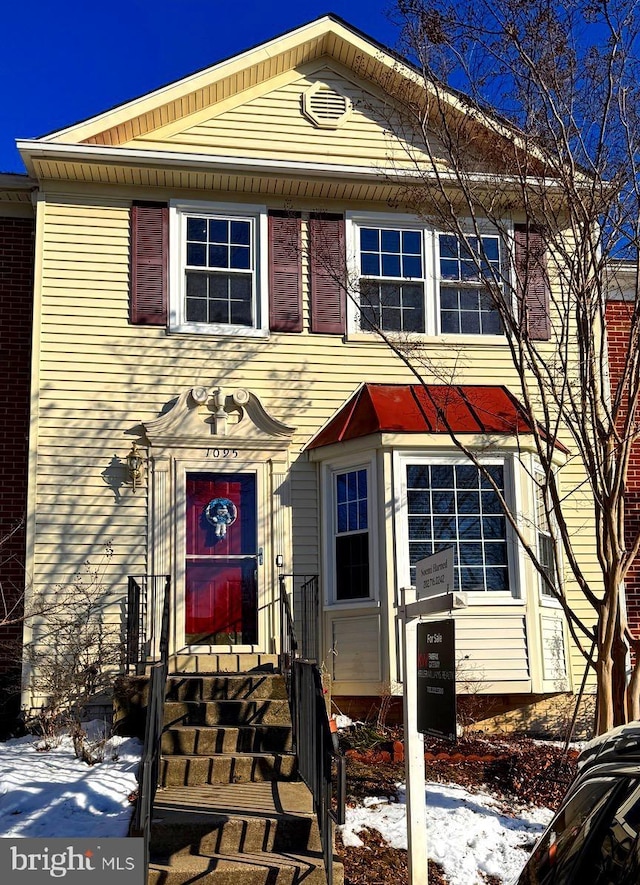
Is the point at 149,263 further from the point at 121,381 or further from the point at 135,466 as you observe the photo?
the point at 135,466

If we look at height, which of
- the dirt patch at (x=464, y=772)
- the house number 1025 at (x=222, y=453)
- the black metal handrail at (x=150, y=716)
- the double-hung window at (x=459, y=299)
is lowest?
the dirt patch at (x=464, y=772)

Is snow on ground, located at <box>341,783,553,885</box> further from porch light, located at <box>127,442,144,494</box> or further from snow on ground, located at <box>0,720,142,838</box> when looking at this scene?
porch light, located at <box>127,442,144,494</box>

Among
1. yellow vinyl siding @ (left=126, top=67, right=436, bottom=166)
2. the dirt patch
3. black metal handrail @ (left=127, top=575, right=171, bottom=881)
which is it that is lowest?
the dirt patch

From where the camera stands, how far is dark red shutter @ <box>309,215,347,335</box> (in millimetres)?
11477

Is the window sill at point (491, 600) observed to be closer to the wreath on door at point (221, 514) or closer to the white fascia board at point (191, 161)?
the wreath on door at point (221, 514)

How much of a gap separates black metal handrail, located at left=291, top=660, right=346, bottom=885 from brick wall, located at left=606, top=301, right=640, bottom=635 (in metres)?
5.32

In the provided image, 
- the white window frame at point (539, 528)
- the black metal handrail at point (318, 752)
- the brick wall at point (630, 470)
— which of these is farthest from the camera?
the brick wall at point (630, 470)

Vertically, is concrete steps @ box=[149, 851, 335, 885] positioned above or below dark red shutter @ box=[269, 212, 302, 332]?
below

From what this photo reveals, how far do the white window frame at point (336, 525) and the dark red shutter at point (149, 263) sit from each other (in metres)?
2.64

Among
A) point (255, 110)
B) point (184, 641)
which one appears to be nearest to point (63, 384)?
point (184, 641)

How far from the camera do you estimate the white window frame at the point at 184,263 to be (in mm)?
11219

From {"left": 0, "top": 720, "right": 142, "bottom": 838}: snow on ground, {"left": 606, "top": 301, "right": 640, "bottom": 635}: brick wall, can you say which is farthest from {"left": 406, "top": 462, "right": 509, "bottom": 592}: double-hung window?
{"left": 0, "top": 720, "right": 142, "bottom": 838}: snow on ground

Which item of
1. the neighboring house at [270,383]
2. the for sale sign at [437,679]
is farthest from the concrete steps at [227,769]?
the for sale sign at [437,679]

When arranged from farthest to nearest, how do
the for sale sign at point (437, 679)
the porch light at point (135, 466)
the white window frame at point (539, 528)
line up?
the white window frame at point (539, 528) < the porch light at point (135, 466) < the for sale sign at point (437, 679)
